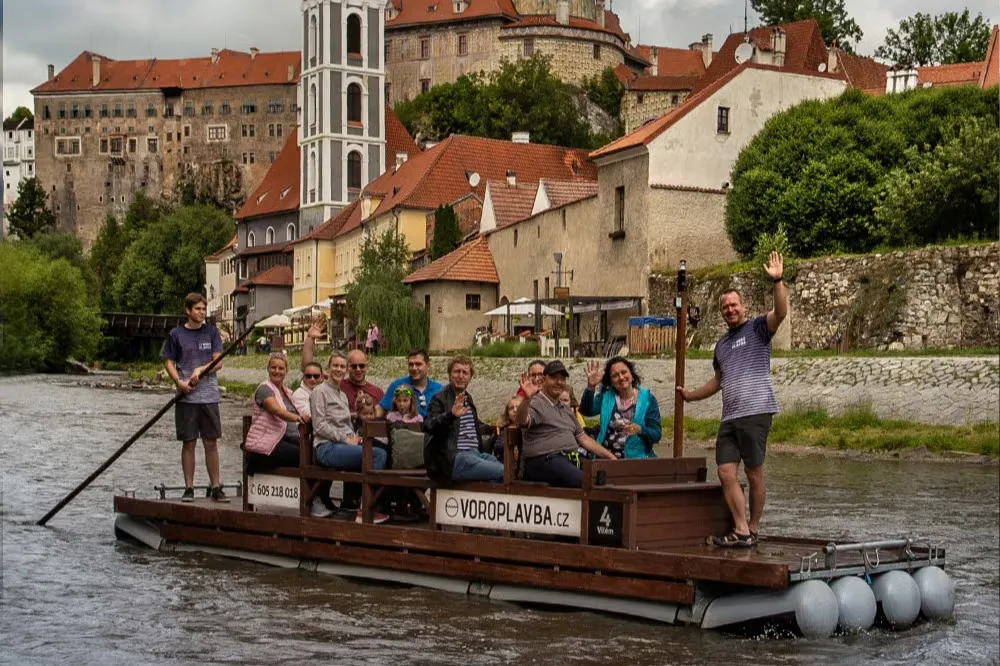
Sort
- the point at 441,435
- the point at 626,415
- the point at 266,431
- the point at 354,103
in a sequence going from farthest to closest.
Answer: the point at 354,103
the point at 266,431
the point at 626,415
the point at 441,435

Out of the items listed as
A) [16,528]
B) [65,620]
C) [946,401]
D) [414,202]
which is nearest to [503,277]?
[414,202]

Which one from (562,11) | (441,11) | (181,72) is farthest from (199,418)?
(181,72)

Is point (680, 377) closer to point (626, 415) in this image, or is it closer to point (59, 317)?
point (626, 415)

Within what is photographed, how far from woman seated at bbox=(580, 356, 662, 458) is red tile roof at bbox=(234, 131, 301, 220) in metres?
89.8

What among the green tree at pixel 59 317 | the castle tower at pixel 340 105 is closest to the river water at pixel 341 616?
the green tree at pixel 59 317

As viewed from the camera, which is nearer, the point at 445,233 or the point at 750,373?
the point at 750,373

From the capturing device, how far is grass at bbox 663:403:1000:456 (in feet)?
87.2

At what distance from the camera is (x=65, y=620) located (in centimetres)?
1208

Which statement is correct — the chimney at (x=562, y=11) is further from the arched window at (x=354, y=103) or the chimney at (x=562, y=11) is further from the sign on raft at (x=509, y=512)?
the sign on raft at (x=509, y=512)

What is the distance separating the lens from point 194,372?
14.9 m

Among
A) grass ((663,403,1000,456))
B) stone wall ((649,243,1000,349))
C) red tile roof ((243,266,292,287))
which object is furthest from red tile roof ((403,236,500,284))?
red tile roof ((243,266,292,287))

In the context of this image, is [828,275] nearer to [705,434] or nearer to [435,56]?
[705,434]

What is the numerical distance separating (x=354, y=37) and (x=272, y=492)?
89884mm

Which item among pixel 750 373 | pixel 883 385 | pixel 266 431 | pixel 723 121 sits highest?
pixel 723 121
